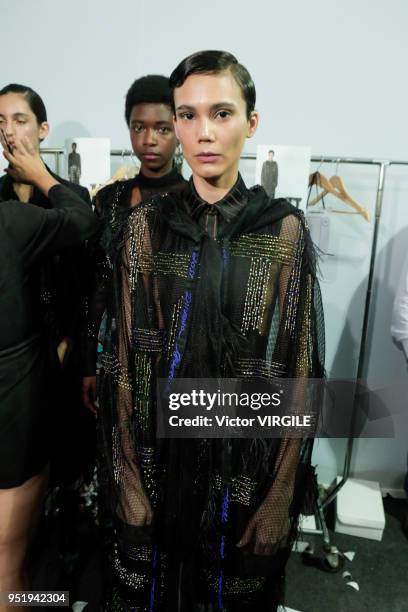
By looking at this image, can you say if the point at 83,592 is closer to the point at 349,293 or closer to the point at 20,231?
the point at 20,231

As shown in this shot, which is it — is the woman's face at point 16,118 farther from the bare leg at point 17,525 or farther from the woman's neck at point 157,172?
the bare leg at point 17,525

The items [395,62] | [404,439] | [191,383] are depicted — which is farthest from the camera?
[404,439]

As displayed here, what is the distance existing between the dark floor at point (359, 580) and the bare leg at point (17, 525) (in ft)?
3.35

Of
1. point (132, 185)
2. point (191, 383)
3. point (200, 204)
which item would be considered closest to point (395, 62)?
point (132, 185)

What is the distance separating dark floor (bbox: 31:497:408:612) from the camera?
1.78 m

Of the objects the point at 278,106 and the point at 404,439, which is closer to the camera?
the point at 278,106

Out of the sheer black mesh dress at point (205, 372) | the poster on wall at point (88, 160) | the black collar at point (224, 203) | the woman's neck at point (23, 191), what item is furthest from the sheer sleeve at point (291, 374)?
the poster on wall at point (88, 160)

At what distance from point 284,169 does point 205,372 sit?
971 mm

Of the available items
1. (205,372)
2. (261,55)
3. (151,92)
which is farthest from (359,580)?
(261,55)

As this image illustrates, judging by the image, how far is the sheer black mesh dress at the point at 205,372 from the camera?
3.39 ft

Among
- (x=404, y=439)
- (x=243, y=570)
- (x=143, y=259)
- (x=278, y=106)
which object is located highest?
(x=278, y=106)

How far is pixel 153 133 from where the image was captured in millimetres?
1480

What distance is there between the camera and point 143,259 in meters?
1.08

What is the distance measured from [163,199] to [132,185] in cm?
54
